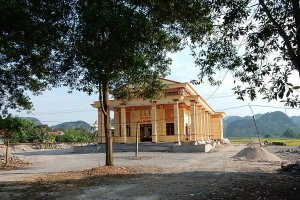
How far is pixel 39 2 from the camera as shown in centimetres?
1298

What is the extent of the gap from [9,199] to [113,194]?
3.07m

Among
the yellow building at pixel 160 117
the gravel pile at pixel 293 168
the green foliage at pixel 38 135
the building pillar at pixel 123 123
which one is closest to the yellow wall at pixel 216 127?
the yellow building at pixel 160 117

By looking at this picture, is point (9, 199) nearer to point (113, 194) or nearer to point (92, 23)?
point (113, 194)

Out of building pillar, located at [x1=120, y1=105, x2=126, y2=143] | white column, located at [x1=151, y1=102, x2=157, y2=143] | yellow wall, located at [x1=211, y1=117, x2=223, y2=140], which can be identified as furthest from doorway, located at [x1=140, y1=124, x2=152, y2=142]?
yellow wall, located at [x1=211, y1=117, x2=223, y2=140]

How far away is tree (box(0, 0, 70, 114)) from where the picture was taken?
12.3m

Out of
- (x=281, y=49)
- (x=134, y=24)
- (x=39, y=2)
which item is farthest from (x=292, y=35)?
(x=39, y=2)

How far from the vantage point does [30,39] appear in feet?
43.8

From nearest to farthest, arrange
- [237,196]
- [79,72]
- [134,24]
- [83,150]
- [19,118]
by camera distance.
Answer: [237,196] → [134,24] → [79,72] → [19,118] → [83,150]

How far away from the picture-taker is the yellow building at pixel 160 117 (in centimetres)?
3836

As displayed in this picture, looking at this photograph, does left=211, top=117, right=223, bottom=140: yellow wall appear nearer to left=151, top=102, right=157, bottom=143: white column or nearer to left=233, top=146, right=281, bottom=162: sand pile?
left=151, top=102, right=157, bottom=143: white column

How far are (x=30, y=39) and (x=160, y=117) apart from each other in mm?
29400

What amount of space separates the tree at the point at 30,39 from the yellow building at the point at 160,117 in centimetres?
2298

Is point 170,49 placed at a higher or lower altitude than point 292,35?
higher

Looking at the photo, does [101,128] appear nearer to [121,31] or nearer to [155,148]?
[155,148]
